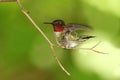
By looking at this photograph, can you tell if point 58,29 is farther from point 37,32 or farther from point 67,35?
point 37,32

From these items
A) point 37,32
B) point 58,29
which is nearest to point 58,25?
point 58,29

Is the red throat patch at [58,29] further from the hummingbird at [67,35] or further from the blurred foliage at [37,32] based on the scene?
the blurred foliage at [37,32]

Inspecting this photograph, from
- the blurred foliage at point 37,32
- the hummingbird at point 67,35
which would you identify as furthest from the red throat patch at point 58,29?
the blurred foliage at point 37,32

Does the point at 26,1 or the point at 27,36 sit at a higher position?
the point at 26,1

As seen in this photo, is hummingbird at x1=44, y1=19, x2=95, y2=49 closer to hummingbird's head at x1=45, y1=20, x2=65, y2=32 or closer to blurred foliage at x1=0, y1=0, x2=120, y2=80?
hummingbird's head at x1=45, y1=20, x2=65, y2=32

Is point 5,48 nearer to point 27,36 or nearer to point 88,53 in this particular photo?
point 27,36

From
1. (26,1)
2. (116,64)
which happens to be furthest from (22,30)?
(116,64)
